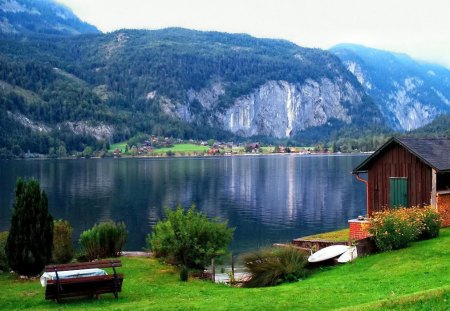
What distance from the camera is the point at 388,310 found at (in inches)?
490

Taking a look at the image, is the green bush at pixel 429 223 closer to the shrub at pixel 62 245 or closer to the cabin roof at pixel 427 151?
the cabin roof at pixel 427 151

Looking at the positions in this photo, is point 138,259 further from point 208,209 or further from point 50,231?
point 208,209

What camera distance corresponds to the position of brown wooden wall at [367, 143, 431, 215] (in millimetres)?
31609

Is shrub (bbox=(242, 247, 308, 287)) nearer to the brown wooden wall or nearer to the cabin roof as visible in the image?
the brown wooden wall

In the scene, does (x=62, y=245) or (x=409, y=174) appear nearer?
(x=62, y=245)

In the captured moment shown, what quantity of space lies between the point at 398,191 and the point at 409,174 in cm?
115

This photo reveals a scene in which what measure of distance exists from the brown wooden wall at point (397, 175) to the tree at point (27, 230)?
60.6 ft

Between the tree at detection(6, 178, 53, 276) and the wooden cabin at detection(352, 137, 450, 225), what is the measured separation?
18.3 meters

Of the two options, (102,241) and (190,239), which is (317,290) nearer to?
(190,239)

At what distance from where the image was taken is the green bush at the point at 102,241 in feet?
98.3

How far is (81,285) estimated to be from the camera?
742 inches

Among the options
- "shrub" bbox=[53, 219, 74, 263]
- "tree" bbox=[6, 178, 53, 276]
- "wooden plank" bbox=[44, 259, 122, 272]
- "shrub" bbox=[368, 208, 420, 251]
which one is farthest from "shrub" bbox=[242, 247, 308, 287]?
"shrub" bbox=[53, 219, 74, 263]

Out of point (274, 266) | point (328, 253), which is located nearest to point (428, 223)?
point (328, 253)

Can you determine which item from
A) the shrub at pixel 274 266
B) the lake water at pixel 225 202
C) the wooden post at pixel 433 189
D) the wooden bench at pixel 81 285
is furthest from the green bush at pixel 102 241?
the lake water at pixel 225 202
